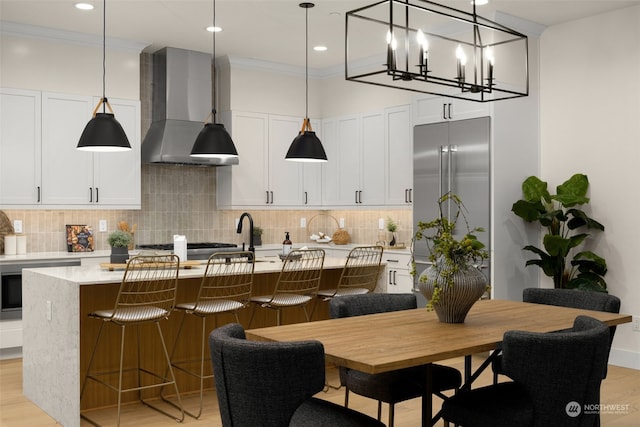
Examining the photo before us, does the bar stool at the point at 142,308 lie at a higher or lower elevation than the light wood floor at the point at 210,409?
higher

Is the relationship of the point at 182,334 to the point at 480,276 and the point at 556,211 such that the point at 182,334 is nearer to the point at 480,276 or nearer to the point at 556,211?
the point at 480,276

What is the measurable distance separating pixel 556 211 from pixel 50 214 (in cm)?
472

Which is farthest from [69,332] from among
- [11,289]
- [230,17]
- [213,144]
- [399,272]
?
[399,272]

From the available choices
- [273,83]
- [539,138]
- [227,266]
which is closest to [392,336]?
[227,266]

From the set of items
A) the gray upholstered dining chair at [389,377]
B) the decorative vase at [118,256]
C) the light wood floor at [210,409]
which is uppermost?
the decorative vase at [118,256]

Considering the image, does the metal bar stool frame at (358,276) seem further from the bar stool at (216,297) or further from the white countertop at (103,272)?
the bar stool at (216,297)

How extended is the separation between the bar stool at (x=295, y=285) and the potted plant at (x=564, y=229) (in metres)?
1.96

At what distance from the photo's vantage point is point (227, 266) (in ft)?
15.6

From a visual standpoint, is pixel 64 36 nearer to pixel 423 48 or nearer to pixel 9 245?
pixel 9 245

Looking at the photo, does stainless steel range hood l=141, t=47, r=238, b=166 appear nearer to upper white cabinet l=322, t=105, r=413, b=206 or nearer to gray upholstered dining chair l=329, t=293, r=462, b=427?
upper white cabinet l=322, t=105, r=413, b=206

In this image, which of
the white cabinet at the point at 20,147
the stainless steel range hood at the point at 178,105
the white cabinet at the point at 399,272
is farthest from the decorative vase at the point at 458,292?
the white cabinet at the point at 20,147

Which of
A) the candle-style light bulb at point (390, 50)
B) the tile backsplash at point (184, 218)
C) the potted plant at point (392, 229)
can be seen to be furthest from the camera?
the potted plant at point (392, 229)

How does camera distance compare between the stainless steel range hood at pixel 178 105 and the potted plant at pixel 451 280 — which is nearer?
the potted plant at pixel 451 280

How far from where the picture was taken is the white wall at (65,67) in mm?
6109
